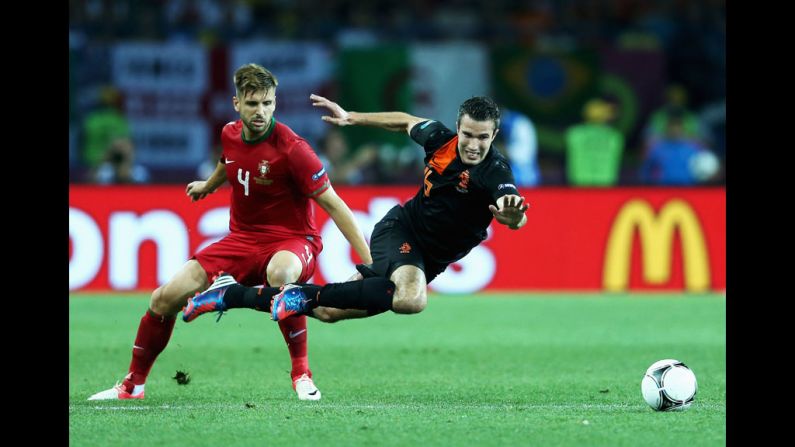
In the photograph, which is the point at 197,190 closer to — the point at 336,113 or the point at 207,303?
the point at 336,113

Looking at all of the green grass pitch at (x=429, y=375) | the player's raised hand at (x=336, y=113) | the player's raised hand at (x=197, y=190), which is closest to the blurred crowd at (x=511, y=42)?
the green grass pitch at (x=429, y=375)

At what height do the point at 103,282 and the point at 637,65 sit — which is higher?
the point at 637,65

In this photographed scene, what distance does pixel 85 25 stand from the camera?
19531mm

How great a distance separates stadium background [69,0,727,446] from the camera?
22.7 feet

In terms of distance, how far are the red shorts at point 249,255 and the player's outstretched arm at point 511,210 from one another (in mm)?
1391

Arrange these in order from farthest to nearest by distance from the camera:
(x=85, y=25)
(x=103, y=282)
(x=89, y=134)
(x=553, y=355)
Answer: (x=85, y=25)
(x=89, y=134)
(x=103, y=282)
(x=553, y=355)

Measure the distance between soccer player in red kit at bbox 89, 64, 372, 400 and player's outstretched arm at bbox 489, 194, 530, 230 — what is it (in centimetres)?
100

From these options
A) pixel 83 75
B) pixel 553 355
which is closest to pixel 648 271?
pixel 553 355

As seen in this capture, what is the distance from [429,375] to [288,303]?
1.93 m

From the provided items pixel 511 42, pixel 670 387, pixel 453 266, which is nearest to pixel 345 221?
pixel 670 387

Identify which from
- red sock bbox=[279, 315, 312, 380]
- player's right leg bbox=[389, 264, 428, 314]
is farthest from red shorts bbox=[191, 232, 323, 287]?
player's right leg bbox=[389, 264, 428, 314]

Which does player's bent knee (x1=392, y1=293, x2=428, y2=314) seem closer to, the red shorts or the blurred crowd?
the red shorts
